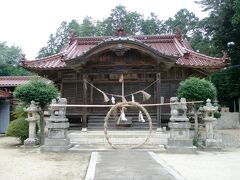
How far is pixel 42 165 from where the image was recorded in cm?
952

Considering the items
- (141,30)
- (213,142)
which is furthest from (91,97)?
(141,30)

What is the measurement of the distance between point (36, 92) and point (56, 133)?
265 centimetres

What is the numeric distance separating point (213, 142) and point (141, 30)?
141 ft

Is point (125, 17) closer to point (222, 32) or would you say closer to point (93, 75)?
point (222, 32)

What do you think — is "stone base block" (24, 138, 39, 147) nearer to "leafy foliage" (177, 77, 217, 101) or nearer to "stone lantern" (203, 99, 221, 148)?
"leafy foliage" (177, 77, 217, 101)

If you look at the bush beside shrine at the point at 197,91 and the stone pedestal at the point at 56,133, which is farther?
the bush beside shrine at the point at 197,91

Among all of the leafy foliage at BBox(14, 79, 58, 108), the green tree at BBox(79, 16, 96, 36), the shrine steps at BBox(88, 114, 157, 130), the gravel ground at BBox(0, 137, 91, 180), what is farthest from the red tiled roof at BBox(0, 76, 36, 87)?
the green tree at BBox(79, 16, 96, 36)

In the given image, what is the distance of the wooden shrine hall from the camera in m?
16.3

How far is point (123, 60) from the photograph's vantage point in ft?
57.0

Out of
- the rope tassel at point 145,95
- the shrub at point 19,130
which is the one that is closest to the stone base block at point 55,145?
the shrub at point 19,130

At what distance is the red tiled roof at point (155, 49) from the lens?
690 inches

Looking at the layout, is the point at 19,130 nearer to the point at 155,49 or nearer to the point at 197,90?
the point at 155,49

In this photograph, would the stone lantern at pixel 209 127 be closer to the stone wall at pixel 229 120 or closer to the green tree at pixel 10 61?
the stone wall at pixel 229 120

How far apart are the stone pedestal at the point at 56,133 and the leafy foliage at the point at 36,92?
170 centimetres
